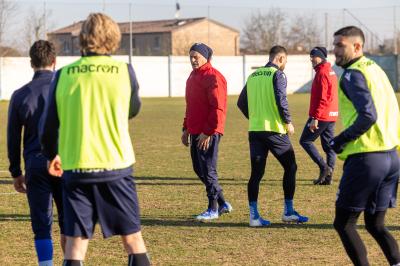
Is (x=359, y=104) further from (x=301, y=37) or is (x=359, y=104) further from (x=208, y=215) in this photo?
(x=301, y=37)

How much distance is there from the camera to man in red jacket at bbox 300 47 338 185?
12156mm

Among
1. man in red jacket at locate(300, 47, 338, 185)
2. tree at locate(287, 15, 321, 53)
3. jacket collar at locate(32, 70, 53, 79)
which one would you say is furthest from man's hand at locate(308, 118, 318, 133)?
tree at locate(287, 15, 321, 53)

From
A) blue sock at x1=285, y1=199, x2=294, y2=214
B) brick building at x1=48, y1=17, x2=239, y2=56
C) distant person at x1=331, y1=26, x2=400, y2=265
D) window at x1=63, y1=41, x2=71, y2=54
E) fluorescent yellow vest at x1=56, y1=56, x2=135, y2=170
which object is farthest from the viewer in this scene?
brick building at x1=48, y1=17, x2=239, y2=56

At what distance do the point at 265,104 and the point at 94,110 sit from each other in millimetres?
4421

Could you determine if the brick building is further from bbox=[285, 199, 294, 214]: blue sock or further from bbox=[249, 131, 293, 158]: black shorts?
bbox=[285, 199, 294, 214]: blue sock

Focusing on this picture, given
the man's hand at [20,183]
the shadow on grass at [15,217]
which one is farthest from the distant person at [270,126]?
the man's hand at [20,183]

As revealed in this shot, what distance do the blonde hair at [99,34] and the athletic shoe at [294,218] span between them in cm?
466

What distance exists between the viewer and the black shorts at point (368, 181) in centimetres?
606

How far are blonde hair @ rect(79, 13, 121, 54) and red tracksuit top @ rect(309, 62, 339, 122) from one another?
7.38 m

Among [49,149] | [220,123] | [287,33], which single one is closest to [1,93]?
[287,33]

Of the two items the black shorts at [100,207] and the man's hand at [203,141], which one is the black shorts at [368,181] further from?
the man's hand at [203,141]

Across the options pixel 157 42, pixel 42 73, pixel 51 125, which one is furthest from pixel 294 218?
pixel 157 42

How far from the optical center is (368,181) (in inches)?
238

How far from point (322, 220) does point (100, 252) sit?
2.85 metres
